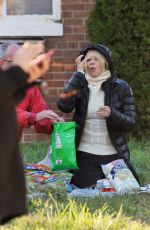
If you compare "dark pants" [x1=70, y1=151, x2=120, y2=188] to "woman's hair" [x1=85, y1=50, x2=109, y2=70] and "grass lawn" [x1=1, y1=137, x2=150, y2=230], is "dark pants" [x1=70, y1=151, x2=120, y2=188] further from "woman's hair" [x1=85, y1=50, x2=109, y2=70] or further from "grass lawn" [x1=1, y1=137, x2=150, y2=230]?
"woman's hair" [x1=85, y1=50, x2=109, y2=70]

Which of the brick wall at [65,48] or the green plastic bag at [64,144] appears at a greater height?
the brick wall at [65,48]

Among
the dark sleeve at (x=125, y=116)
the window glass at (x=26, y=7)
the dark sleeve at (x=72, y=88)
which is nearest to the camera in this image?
the dark sleeve at (x=125, y=116)

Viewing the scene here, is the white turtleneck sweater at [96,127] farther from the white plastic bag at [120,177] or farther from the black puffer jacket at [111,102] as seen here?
the white plastic bag at [120,177]

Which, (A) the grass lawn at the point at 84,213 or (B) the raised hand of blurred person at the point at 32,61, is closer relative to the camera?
(B) the raised hand of blurred person at the point at 32,61

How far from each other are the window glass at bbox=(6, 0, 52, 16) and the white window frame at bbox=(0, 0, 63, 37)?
0.08 m

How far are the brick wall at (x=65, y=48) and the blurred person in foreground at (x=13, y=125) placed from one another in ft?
20.4

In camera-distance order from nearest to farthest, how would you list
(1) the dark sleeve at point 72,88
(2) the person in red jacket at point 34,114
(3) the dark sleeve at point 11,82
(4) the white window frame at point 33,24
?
1. (3) the dark sleeve at point 11,82
2. (2) the person in red jacket at point 34,114
3. (1) the dark sleeve at point 72,88
4. (4) the white window frame at point 33,24

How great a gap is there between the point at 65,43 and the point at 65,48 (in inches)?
2.8

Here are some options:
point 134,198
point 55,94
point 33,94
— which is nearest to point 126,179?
point 134,198

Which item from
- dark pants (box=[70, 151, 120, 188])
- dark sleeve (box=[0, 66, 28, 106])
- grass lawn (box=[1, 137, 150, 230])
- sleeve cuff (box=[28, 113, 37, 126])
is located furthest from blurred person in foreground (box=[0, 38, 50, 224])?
dark pants (box=[70, 151, 120, 188])

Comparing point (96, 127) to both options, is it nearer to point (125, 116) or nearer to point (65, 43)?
point (125, 116)

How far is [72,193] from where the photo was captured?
17.6ft

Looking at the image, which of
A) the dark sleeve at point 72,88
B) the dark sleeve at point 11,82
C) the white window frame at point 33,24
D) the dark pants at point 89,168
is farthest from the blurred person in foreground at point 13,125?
the white window frame at point 33,24

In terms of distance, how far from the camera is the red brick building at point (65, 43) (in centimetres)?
863
